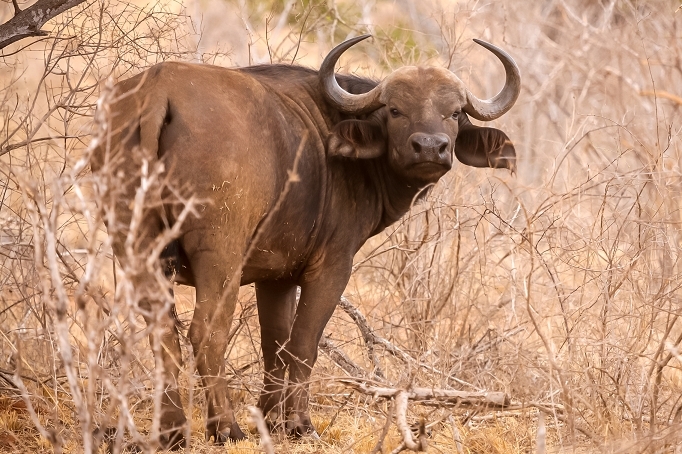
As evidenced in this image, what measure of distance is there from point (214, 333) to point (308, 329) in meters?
0.88

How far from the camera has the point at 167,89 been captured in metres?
4.91

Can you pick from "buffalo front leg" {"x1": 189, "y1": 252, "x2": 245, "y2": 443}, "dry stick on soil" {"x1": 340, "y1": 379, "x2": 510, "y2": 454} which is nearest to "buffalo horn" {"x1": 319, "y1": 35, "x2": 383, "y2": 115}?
"buffalo front leg" {"x1": 189, "y1": 252, "x2": 245, "y2": 443}

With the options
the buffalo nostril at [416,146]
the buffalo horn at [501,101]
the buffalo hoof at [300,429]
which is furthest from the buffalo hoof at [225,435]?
the buffalo horn at [501,101]

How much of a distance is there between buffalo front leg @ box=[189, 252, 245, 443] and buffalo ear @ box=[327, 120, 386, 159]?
46.7 inches

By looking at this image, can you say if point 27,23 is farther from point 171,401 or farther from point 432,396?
point 432,396

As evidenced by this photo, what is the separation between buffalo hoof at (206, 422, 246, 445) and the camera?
5172 millimetres

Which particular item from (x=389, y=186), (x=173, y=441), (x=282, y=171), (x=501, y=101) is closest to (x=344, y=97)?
(x=389, y=186)

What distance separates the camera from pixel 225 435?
5.20 meters

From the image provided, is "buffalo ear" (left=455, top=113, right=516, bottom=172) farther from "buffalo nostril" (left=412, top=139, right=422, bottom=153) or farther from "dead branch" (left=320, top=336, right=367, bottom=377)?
"dead branch" (left=320, top=336, right=367, bottom=377)

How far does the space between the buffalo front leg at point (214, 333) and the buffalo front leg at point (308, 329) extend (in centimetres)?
55

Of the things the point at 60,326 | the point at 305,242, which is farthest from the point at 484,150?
the point at 60,326

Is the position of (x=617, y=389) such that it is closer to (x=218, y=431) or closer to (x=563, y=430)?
(x=563, y=430)

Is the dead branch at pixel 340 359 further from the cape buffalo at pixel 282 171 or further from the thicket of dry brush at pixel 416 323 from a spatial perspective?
the cape buffalo at pixel 282 171

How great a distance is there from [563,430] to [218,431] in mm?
1947
